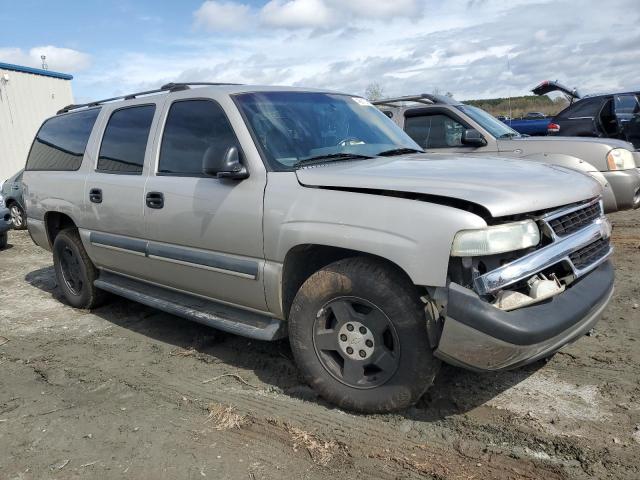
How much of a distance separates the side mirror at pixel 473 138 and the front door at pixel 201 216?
3.72m

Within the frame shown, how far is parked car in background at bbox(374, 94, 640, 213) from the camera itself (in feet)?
21.1

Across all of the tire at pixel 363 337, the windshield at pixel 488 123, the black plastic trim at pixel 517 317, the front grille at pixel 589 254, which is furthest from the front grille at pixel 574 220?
the windshield at pixel 488 123

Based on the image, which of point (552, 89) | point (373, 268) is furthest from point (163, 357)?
point (552, 89)

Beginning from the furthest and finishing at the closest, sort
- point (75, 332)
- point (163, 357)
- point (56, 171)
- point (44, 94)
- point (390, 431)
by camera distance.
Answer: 1. point (44, 94)
2. point (56, 171)
3. point (75, 332)
4. point (163, 357)
5. point (390, 431)

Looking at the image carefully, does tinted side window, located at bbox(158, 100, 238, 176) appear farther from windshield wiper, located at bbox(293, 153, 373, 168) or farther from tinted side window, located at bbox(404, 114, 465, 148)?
tinted side window, located at bbox(404, 114, 465, 148)

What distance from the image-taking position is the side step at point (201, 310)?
351cm

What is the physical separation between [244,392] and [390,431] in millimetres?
1054

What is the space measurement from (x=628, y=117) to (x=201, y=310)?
929cm

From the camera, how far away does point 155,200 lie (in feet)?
13.3

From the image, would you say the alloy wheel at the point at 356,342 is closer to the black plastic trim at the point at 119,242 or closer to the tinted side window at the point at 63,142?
the black plastic trim at the point at 119,242

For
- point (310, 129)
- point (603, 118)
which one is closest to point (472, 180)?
point (310, 129)

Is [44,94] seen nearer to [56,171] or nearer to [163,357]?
[56,171]

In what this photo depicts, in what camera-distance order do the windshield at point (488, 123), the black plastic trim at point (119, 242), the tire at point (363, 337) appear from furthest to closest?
1. the windshield at point (488, 123)
2. the black plastic trim at point (119, 242)
3. the tire at point (363, 337)

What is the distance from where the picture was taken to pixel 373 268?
2912mm
